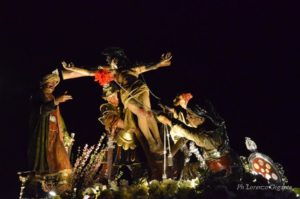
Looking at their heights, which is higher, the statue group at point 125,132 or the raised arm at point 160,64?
the raised arm at point 160,64

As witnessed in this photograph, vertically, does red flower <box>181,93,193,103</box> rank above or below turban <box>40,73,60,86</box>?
below

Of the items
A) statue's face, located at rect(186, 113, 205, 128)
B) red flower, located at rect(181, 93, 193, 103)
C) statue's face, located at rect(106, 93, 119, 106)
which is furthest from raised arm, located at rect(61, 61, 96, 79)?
statue's face, located at rect(186, 113, 205, 128)

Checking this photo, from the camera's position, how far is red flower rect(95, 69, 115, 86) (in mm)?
8484

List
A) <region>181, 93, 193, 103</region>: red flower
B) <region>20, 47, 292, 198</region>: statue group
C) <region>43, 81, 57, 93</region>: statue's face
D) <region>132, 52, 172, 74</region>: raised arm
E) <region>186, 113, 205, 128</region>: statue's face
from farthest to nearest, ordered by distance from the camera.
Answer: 1. <region>132, 52, 172, 74</region>: raised arm
2. <region>43, 81, 57, 93</region>: statue's face
3. <region>181, 93, 193, 103</region>: red flower
4. <region>186, 113, 205, 128</region>: statue's face
5. <region>20, 47, 292, 198</region>: statue group

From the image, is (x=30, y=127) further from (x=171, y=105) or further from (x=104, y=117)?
(x=171, y=105)

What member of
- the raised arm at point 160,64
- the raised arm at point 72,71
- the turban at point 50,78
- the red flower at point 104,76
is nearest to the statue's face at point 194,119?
the raised arm at point 160,64

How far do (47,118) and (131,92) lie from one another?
1814 mm

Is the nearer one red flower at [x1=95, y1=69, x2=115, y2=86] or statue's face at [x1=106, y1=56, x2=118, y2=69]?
red flower at [x1=95, y1=69, x2=115, y2=86]

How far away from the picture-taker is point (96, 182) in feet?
24.8

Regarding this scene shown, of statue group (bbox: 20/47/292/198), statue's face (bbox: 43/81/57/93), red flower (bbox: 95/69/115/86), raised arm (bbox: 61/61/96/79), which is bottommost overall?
statue group (bbox: 20/47/292/198)

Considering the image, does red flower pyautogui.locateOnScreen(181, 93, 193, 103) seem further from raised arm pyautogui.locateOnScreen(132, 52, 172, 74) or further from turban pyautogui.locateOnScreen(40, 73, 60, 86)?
turban pyautogui.locateOnScreen(40, 73, 60, 86)

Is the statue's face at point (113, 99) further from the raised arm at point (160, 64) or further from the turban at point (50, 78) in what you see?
the turban at point (50, 78)

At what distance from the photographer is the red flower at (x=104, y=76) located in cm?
848

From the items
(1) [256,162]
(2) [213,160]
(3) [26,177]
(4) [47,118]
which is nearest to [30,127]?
(4) [47,118]
